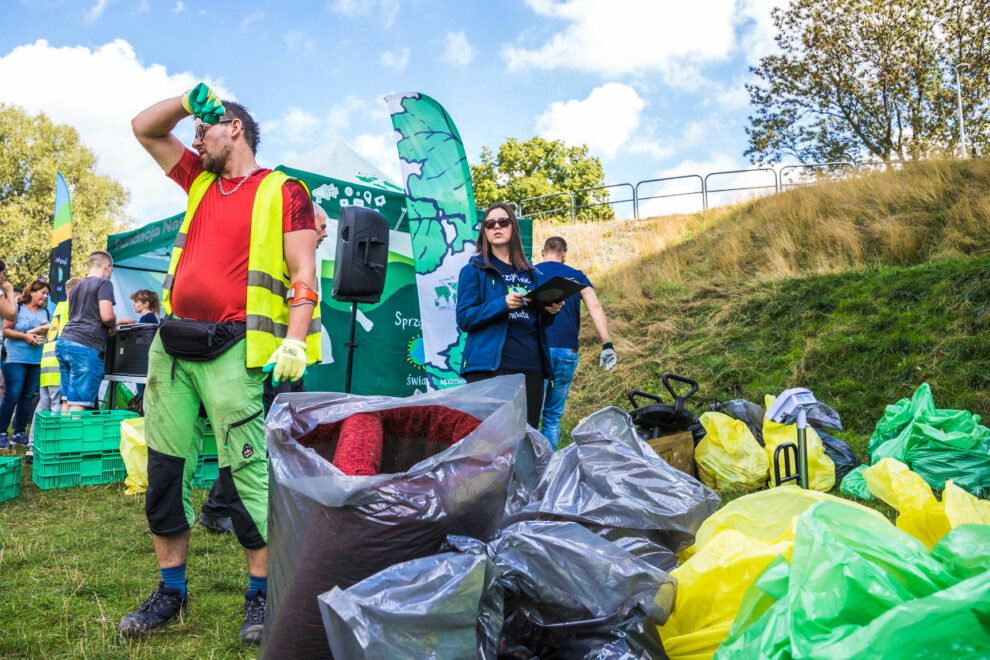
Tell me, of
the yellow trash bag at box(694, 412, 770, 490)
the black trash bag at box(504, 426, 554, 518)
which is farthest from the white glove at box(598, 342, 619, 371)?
the black trash bag at box(504, 426, 554, 518)

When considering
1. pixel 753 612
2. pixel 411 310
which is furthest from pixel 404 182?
pixel 753 612

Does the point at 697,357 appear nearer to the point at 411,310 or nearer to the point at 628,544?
the point at 411,310

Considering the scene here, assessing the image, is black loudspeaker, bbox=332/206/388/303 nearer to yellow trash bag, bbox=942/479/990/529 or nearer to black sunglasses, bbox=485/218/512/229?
black sunglasses, bbox=485/218/512/229

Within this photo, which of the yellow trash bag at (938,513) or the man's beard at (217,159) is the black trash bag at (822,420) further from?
the man's beard at (217,159)

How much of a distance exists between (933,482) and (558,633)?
377 centimetres

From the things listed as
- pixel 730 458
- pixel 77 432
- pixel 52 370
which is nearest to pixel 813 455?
pixel 730 458

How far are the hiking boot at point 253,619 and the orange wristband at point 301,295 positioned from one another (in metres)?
1.00

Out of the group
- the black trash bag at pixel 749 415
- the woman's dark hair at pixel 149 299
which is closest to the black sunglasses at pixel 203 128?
the black trash bag at pixel 749 415

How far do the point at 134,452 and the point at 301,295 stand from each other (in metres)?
3.38

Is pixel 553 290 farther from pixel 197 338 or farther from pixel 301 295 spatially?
pixel 197 338

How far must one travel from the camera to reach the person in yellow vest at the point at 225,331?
227 cm

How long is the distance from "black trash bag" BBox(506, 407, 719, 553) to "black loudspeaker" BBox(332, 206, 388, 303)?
2.43 m

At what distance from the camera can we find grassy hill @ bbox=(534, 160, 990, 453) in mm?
6590

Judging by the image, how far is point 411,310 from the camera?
6461 millimetres
